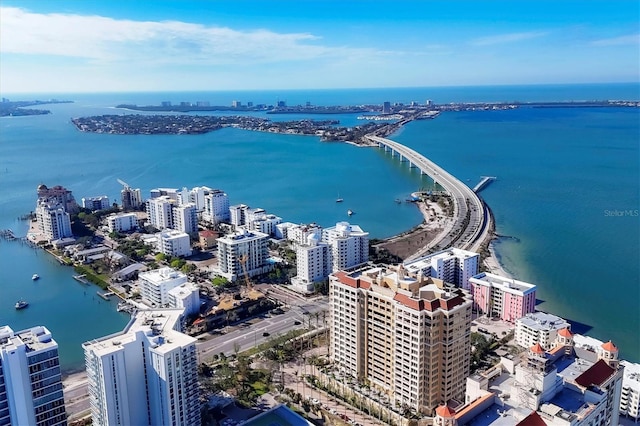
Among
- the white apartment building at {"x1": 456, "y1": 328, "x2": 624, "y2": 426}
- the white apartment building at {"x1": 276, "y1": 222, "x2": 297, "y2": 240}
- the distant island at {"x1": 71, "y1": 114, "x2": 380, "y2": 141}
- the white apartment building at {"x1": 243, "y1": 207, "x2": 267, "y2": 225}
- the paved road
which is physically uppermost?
the distant island at {"x1": 71, "y1": 114, "x2": 380, "y2": 141}

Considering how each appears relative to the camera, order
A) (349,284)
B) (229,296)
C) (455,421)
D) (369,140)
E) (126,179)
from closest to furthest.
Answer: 1. (455,421)
2. (349,284)
3. (229,296)
4. (126,179)
5. (369,140)

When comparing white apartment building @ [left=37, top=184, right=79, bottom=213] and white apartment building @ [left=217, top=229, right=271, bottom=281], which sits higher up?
white apartment building @ [left=37, top=184, right=79, bottom=213]

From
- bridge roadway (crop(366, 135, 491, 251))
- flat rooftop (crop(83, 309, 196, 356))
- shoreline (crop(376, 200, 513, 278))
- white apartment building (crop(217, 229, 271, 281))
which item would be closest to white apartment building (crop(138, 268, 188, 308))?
white apartment building (crop(217, 229, 271, 281))

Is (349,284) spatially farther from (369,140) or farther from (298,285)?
(369,140)

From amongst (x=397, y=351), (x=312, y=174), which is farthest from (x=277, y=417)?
(x=312, y=174)

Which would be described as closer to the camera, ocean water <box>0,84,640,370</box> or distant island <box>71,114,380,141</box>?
ocean water <box>0,84,640,370</box>

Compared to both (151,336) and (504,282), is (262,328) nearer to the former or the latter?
(151,336)

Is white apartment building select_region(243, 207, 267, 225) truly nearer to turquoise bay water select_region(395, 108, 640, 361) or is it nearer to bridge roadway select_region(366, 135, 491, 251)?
bridge roadway select_region(366, 135, 491, 251)

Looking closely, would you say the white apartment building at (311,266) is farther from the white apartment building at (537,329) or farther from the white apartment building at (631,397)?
the white apartment building at (631,397)
